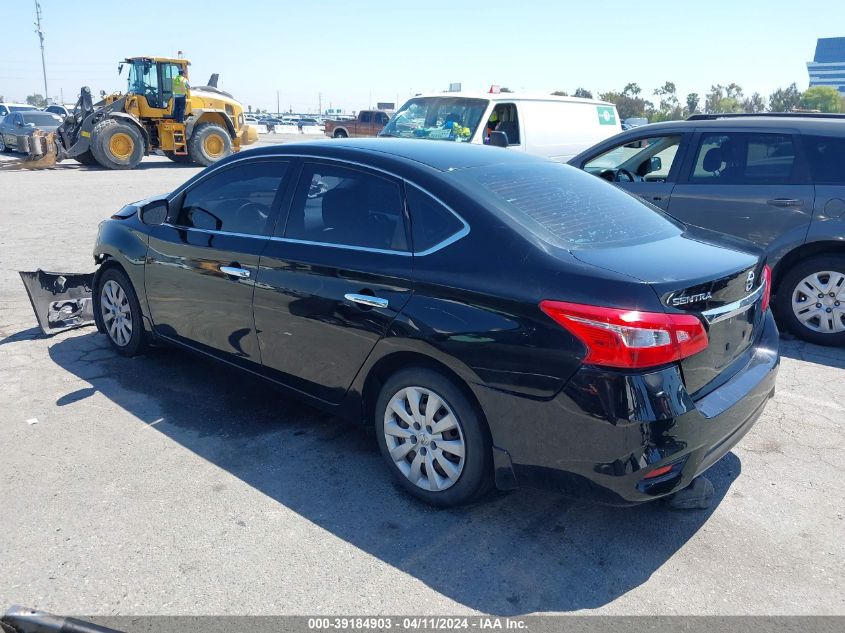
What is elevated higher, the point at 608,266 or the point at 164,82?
the point at 164,82

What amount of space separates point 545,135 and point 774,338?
9.38 meters

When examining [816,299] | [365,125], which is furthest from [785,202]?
[365,125]

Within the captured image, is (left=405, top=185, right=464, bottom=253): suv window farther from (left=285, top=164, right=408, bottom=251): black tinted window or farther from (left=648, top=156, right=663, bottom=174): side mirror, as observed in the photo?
(left=648, top=156, right=663, bottom=174): side mirror

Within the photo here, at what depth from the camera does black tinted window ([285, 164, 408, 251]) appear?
11.7 ft

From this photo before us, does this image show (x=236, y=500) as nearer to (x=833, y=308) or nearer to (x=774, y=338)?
(x=774, y=338)

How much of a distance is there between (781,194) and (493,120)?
6682 mm

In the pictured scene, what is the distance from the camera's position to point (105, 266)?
17.8 feet

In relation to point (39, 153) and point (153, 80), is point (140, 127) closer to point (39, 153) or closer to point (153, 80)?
point (153, 80)

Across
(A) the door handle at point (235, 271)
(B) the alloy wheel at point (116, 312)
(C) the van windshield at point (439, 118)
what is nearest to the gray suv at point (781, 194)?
(A) the door handle at point (235, 271)

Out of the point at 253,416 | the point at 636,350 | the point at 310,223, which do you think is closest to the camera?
the point at 636,350

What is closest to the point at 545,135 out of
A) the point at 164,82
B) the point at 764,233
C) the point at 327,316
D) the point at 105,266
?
the point at 764,233

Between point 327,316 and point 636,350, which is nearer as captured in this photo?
point 636,350

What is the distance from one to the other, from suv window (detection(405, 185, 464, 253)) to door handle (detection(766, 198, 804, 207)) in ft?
12.8

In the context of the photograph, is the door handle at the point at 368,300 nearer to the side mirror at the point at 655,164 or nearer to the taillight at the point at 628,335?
the taillight at the point at 628,335
